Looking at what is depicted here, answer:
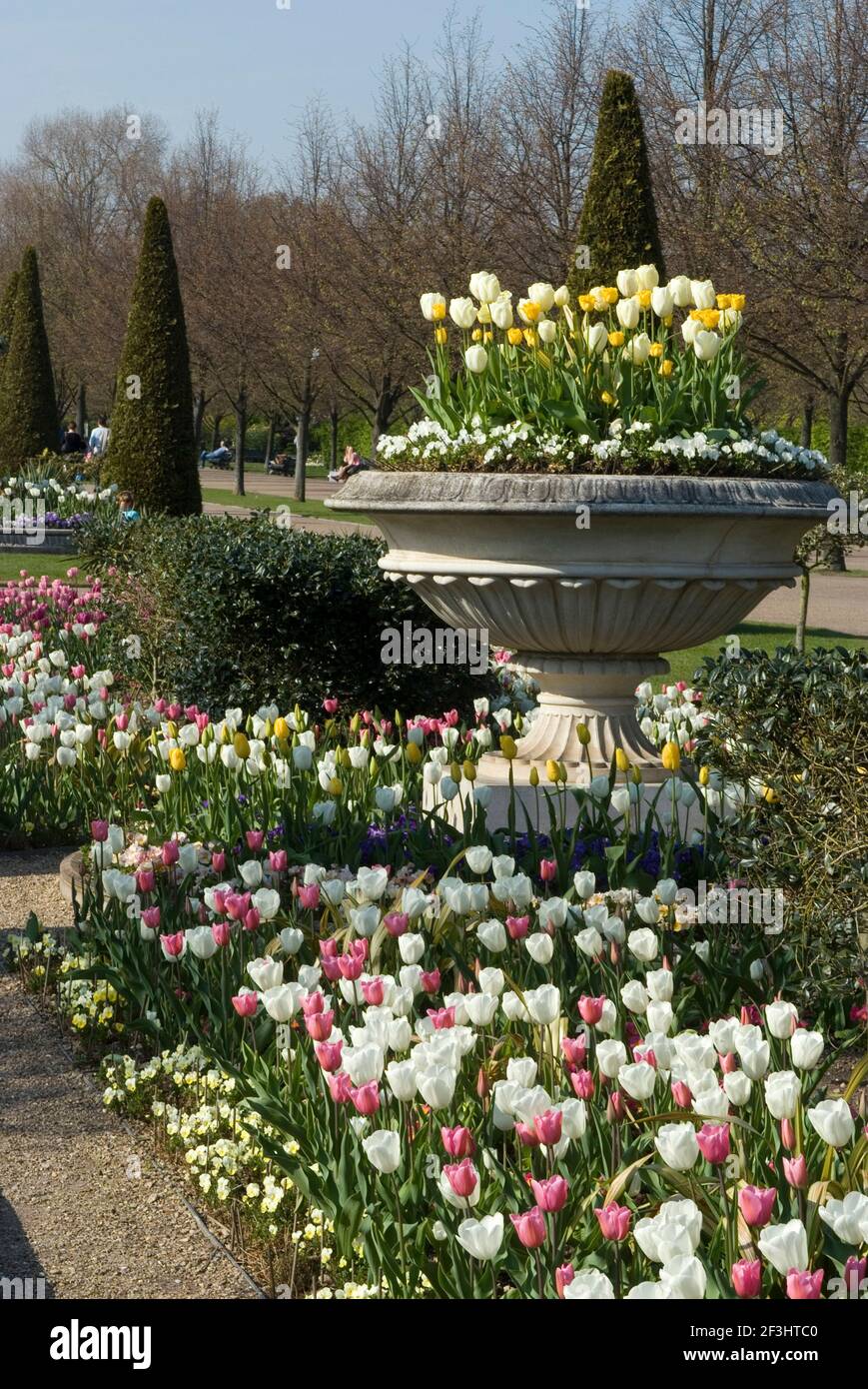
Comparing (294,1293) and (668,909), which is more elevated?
(668,909)

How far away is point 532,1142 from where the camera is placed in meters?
2.51

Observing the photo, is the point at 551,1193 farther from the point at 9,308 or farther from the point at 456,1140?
the point at 9,308

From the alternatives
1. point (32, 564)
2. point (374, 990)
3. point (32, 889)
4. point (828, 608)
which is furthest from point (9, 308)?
point (374, 990)

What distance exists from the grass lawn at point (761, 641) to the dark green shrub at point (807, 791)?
25.2ft

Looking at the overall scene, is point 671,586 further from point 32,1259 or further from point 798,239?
point 798,239

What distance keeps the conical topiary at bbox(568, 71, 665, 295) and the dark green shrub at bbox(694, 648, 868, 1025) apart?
24.9 ft

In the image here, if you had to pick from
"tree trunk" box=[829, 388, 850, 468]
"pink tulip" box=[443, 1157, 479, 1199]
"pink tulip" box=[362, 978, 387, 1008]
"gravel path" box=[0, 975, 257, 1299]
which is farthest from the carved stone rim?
"tree trunk" box=[829, 388, 850, 468]

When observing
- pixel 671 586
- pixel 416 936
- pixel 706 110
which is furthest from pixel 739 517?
pixel 706 110

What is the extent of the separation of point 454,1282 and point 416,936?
926 millimetres

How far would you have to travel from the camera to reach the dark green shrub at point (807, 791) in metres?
3.87

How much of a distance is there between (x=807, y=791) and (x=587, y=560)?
5.37 feet

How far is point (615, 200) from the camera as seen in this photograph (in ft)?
37.2

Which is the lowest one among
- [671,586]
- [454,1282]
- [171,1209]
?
[171,1209]

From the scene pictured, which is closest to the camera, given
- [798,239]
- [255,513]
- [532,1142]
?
[532,1142]
